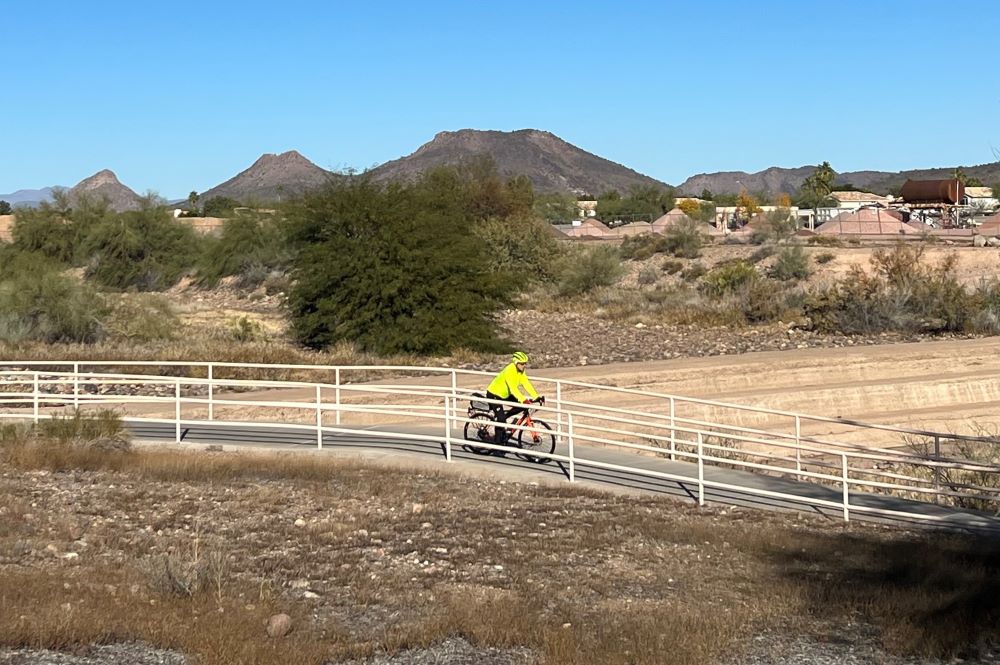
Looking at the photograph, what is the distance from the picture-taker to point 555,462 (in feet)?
58.0

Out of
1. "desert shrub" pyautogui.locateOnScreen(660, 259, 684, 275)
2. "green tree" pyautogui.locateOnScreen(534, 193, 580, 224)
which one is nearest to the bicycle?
"desert shrub" pyautogui.locateOnScreen(660, 259, 684, 275)

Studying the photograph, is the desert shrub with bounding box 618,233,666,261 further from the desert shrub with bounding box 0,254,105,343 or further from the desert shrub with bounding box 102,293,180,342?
the desert shrub with bounding box 0,254,105,343

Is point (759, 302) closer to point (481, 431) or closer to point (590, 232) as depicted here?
point (481, 431)

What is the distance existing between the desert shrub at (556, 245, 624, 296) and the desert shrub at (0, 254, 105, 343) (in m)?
24.3

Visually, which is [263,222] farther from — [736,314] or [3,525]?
[3,525]

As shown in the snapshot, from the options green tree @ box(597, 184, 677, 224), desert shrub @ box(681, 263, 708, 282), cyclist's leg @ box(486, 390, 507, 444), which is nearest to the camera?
cyclist's leg @ box(486, 390, 507, 444)

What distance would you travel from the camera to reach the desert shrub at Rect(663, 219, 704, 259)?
66.9m

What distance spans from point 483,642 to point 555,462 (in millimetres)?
8233

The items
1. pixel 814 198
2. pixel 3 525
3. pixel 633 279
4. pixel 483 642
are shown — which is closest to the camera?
pixel 483 642

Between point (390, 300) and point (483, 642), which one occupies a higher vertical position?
point (390, 300)

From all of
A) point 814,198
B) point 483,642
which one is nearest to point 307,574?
point 483,642

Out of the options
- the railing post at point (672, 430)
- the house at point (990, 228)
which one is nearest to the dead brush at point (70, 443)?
the railing post at point (672, 430)

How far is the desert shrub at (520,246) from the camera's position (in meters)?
62.7

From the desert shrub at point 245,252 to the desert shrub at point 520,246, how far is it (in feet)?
33.5
